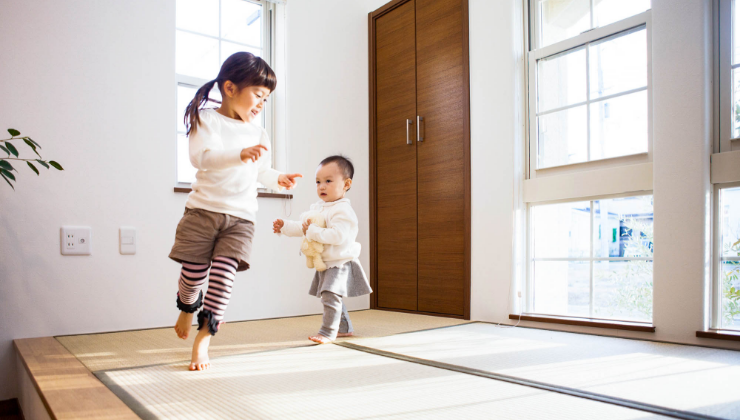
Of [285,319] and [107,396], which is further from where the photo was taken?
[285,319]

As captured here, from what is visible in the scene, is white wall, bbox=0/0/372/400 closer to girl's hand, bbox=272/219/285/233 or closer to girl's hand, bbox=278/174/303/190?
girl's hand, bbox=272/219/285/233

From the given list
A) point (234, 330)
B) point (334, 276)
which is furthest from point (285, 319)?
point (334, 276)

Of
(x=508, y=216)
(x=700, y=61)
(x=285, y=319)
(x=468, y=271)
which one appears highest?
(x=700, y=61)

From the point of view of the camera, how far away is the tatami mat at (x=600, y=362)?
119cm

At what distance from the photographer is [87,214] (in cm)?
220

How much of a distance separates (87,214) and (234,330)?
79cm

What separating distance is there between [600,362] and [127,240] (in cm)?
194

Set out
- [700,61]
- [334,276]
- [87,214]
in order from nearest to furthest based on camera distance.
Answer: [700,61], [334,276], [87,214]

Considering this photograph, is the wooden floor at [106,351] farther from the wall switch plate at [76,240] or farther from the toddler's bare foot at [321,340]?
the wall switch plate at [76,240]

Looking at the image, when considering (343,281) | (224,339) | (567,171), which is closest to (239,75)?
(343,281)

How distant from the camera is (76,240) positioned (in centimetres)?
216

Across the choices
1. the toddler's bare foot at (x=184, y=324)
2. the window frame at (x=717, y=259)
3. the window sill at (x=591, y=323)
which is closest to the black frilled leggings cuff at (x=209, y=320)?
the toddler's bare foot at (x=184, y=324)

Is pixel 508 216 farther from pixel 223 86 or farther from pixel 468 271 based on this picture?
pixel 223 86

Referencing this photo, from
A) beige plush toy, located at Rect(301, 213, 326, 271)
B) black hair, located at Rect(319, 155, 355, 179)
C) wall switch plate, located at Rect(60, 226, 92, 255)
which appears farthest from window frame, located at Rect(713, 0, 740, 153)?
wall switch plate, located at Rect(60, 226, 92, 255)
